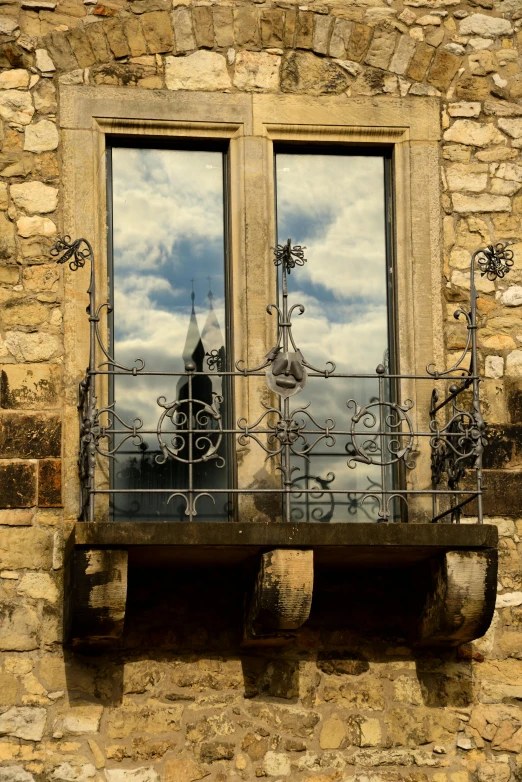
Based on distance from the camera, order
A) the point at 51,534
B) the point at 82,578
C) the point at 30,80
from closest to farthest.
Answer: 1. the point at 82,578
2. the point at 51,534
3. the point at 30,80

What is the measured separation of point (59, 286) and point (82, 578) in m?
1.82

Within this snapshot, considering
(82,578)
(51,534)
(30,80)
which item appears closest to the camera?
(82,578)

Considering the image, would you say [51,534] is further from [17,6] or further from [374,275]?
[17,6]

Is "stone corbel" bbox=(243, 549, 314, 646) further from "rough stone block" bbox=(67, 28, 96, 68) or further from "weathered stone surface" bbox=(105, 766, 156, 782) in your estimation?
"rough stone block" bbox=(67, 28, 96, 68)

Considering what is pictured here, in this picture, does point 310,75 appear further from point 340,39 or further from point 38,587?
point 38,587

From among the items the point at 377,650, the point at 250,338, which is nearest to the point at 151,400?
the point at 250,338

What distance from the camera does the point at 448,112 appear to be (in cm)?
975

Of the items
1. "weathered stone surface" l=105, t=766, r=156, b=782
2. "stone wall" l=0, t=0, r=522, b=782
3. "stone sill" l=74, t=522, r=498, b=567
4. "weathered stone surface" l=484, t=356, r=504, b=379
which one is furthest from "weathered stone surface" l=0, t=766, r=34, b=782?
"weathered stone surface" l=484, t=356, r=504, b=379

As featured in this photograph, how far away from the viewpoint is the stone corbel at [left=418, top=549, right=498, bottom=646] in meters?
8.59

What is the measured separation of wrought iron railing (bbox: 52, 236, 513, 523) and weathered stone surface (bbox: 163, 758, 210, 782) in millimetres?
1297

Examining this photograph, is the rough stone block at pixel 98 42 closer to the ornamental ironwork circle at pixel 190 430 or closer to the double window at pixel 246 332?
the double window at pixel 246 332

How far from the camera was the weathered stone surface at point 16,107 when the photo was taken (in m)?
9.41

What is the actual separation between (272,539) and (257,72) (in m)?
2.94

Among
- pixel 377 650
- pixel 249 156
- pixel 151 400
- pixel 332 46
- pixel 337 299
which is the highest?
pixel 332 46
